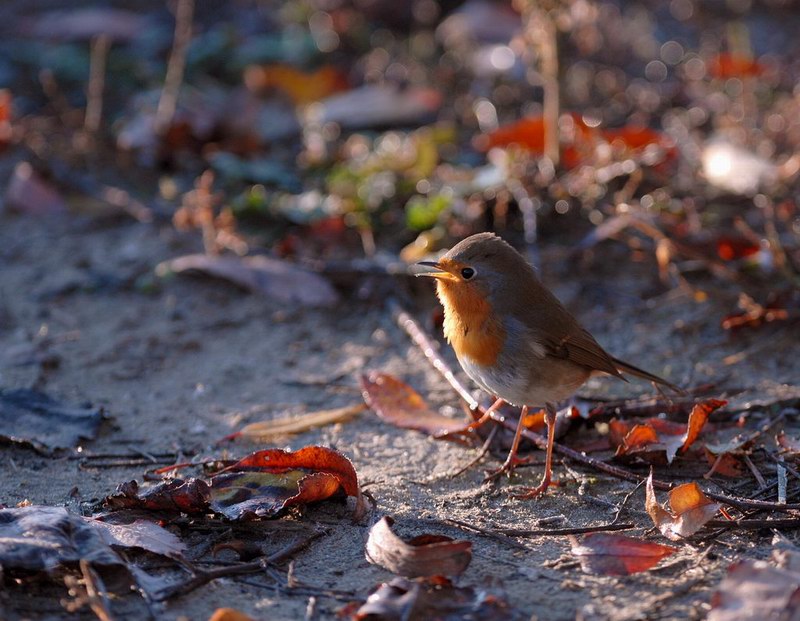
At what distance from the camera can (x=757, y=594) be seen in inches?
102

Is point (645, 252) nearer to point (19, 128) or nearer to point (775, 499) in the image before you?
point (775, 499)

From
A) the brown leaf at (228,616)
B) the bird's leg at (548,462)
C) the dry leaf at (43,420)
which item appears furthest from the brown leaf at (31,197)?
the brown leaf at (228,616)

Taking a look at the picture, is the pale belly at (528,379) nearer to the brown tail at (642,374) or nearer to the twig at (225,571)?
the brown tail at (642,374)

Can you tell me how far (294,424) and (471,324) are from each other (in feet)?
2.73

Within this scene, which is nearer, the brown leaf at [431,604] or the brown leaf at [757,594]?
the brown leaf at [757,594]

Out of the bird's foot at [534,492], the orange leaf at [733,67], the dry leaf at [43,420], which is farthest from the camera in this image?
the orange leaf at [733,67]

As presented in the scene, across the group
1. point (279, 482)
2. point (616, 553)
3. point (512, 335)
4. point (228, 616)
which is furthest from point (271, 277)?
point (228, 616)

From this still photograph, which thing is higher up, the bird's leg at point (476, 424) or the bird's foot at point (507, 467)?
the bird's leg at point (476, 424)

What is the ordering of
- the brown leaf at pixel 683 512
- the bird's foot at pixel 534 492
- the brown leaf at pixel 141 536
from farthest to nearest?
1. the bird's foot at pixel 534 492
2. the brown leaf at pixel 683 512
3. the brown leaf at pixel 141 536

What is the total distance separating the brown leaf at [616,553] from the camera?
2959 mm

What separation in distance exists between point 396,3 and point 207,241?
3876mm

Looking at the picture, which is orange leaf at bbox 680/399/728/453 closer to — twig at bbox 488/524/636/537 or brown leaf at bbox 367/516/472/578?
twig at bbox 488/524/636/537

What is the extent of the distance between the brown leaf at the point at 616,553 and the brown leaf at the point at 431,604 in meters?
0.36

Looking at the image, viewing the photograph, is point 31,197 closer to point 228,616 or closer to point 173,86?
point 173,86
